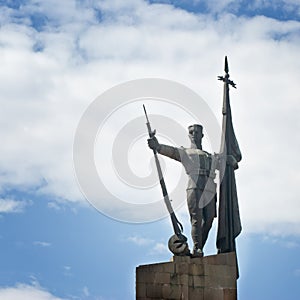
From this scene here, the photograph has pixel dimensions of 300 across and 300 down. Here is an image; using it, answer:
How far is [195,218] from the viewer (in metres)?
17.5

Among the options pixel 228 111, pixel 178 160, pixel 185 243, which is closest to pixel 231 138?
pixel 228 111

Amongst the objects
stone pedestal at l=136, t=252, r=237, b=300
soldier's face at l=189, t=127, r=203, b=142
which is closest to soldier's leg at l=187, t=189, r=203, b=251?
stone pedestal at l=136, t=252, r=237, b=300

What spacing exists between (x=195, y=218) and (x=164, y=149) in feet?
5.94

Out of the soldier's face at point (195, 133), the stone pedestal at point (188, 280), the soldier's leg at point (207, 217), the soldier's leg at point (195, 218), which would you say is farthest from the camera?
the soldier's face at point (195, 133)

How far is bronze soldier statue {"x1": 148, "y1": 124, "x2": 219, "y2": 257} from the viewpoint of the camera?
1748 cm

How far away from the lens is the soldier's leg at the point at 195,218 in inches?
685

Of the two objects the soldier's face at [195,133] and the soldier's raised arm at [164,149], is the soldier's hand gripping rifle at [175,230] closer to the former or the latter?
the soldier's raised arm at [164,149]

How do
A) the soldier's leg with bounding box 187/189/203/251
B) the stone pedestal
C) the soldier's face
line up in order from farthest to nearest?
the soldier's face, the soldier's leg with bounding box 187/189/203/251, the stone pedestal

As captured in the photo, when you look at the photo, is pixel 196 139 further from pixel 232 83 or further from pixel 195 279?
pixel 195 279

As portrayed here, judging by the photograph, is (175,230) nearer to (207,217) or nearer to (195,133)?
Answer: (207,217)

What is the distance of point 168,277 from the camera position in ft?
55.0

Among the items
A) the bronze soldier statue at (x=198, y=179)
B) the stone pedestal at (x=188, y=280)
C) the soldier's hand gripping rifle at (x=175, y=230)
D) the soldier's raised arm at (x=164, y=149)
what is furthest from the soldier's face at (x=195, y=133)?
the stone pedestal at (x=188, y=280)

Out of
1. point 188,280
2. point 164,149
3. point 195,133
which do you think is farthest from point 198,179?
point 188,280

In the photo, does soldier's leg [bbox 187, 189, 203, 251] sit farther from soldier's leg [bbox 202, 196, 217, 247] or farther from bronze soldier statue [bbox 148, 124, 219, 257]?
soldier's leg [bbox 202, 196, 217, 247]
